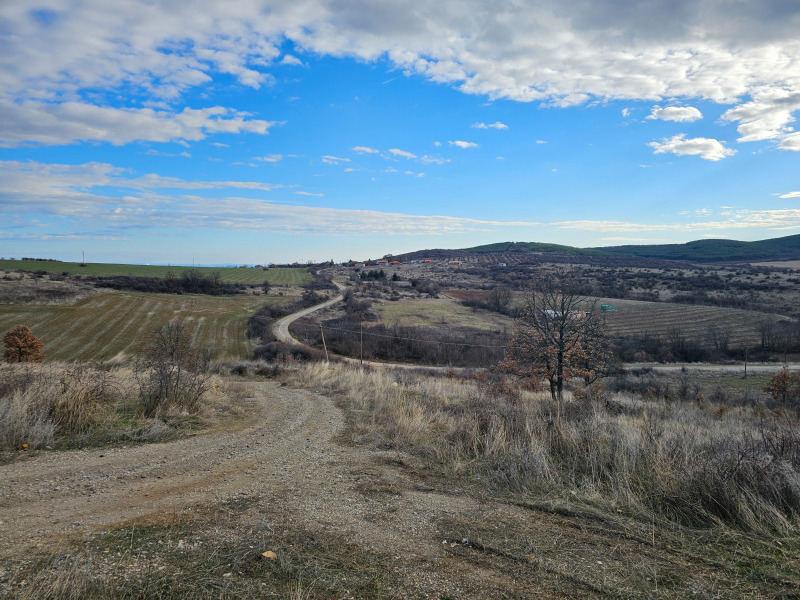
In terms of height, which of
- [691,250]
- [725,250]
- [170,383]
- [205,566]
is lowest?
[205,566]

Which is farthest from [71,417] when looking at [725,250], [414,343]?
[725,250]

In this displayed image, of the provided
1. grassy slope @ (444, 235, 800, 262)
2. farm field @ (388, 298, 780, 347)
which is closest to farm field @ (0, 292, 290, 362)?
farm field @ (388, 298, 780, 347)

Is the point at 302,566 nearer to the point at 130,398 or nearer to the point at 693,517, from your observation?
the point at 693,517

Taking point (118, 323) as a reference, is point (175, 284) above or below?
above

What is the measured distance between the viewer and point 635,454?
5863mm

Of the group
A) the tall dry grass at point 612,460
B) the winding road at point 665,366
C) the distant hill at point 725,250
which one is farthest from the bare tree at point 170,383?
the distant hill at point 725,250

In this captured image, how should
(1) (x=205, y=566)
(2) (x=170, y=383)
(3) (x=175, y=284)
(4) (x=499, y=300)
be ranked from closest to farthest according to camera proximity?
(1) (x=205, y=566), (2) (x=170, y=383), (4) (x=499, y=300), (3) (x=175, y=284)

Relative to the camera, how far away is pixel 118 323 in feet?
168

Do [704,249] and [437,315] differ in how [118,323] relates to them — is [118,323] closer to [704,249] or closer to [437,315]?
[437,315]

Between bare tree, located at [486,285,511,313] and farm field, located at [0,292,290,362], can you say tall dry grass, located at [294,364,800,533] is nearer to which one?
farm field, located at [0,292,290,362]

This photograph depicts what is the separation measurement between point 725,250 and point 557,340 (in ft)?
577

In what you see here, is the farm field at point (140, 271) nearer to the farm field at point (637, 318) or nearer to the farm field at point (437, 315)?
the farm field at point (437, 315)

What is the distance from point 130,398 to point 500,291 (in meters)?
70.8

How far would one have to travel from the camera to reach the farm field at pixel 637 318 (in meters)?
54.6
